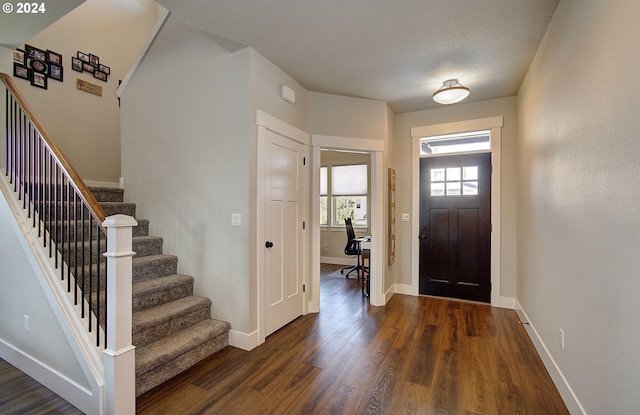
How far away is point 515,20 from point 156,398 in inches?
152

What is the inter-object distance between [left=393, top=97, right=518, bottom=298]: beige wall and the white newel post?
3664 millimetres

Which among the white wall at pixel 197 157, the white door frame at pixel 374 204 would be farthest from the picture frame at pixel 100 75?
the white door frame at pixel 374 204

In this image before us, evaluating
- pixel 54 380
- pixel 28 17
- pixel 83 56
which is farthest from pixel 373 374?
pixel 83 56

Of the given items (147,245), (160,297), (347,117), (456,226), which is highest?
(347,117)

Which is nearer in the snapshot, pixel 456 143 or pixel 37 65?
pixel 37 65

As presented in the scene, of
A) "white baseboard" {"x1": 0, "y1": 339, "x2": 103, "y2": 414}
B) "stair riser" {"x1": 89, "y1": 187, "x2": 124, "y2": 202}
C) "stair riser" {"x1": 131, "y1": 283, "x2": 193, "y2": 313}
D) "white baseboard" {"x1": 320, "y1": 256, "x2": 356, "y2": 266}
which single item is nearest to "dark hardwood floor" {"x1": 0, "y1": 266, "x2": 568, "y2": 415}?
"white baseboard" {"x1": 0, "y1": 339, "x2": 103, "y2": 414}

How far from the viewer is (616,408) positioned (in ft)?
4.53

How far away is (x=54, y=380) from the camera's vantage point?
2127 millimetres

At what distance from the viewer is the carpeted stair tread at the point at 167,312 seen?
2316mm

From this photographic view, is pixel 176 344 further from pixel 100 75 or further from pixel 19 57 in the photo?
pixel 100 75

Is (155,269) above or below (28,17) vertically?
below

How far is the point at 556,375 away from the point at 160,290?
3257 millimetres

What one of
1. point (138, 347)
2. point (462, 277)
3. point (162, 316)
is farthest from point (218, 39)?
point (462, 277)

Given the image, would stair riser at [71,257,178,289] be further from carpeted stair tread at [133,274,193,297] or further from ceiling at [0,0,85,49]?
ceiling at [0,0,85,49]
